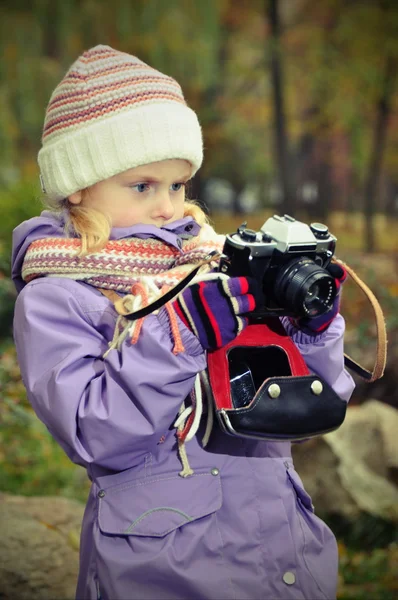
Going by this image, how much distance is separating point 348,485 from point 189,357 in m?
1.87

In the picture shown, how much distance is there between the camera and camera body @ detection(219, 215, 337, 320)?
3.59 feet

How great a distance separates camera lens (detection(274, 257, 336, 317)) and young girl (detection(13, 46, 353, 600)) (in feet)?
0.21

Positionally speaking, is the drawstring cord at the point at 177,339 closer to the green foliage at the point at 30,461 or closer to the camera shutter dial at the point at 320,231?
the camera shutter dial at the point at 320,231

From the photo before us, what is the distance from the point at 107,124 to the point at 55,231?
24 cm

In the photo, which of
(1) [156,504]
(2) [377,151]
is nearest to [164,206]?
(1) [156,504]

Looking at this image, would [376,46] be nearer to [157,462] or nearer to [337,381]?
[337,381]

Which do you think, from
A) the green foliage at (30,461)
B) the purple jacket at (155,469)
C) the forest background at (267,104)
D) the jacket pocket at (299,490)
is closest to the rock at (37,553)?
the green foliage at (30,461)

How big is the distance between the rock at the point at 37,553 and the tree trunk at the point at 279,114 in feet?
6.78

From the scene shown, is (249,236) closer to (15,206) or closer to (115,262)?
(115,262)

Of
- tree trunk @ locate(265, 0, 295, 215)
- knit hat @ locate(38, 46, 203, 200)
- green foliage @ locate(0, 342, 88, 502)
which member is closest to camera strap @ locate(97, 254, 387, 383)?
knit hat @ locate(38, 46, 203, 200)

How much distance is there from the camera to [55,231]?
130 cm

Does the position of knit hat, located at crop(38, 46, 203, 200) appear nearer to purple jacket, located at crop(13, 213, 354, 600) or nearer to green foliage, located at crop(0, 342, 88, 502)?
purple jacket, located at crop(13, 213, 354, 600)

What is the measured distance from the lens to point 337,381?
1.30m

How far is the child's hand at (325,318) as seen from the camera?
1188mm
